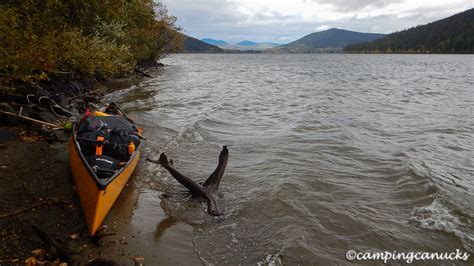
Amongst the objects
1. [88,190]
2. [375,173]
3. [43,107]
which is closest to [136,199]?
[88,190]

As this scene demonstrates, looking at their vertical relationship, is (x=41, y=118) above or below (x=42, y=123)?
below

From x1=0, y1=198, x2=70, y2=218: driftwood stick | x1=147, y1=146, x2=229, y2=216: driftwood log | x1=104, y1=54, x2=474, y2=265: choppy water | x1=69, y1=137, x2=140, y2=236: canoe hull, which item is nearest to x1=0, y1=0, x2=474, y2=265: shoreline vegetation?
x1=0, y1=198, x2=70, y2=218: driftwood stick

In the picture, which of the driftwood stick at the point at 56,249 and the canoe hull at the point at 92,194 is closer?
the driftwood stick at the point at 56,249

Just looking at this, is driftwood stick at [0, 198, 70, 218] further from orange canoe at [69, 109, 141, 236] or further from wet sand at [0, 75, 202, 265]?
orange canoe at [69, 109, 141, 236]

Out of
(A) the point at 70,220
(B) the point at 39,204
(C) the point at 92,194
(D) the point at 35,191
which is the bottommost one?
(A) the point at 70,220

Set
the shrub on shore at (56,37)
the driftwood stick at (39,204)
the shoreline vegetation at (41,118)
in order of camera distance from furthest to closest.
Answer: the shrub on shore at (56,37) → the driftwood stick at (39,204) → the shoreline vegetation at (41,118)

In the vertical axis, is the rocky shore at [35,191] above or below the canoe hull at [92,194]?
below

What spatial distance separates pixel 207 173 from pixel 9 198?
5.89 metres

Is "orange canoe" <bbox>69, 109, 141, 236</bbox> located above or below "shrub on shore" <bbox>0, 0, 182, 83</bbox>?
below

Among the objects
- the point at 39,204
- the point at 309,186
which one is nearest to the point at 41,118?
the point at 39,204

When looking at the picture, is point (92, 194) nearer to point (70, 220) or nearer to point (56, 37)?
point (70, 220)

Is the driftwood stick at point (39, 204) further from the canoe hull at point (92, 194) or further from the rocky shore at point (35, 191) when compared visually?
the canoe hull at point (92, 194)

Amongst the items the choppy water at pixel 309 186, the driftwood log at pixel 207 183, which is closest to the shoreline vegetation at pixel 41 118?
the choppy water at pixel 309 186

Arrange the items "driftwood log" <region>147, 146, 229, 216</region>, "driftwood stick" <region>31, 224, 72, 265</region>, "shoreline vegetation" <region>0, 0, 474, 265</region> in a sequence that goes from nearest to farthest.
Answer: "driftwood stick" <region>31, 224, 72, 265</region> < "shoreline vegetation" <region>0, 0, 474, 265</region> < "driftwood log" <region>147, 146, 229, 216</region>
